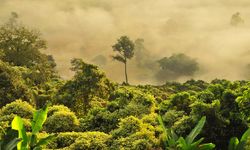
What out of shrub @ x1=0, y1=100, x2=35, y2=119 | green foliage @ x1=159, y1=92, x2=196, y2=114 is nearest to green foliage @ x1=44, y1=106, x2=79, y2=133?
shrub @ x1=0, y1=100, x2=35, y2=119

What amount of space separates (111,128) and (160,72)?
16822 cm

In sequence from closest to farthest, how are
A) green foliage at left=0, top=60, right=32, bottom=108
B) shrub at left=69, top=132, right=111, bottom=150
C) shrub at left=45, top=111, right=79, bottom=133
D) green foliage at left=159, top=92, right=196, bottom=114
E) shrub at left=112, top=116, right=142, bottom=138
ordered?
shrub at left=69, top=132, right=111, bottom=150, shrub at left=112, top=116, right=142, bottom=138, shrub at left=45, top=111, right=79, bottom=133, green foliage at left=159, top=92, right=196, bottom=114, green foliage at left=0, top=60, right=32, bottom=108

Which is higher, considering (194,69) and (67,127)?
(194,69)

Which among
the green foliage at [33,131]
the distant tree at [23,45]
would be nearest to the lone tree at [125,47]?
the distant tree at [23,45]

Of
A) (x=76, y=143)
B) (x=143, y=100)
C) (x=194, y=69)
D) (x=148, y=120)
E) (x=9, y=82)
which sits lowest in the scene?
(x=76, y=143)

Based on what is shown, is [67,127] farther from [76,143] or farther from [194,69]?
[194,69]

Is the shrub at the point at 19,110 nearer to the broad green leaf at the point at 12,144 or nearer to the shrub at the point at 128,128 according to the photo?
the shrub at the point at 128,128

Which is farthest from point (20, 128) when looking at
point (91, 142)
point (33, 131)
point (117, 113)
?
point (117, 113)

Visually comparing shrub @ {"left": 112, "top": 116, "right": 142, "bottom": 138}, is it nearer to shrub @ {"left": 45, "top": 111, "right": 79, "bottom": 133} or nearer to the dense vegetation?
the dense vegetation

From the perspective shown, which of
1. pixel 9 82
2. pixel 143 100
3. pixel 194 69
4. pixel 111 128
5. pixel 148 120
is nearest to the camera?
pixel 148 120

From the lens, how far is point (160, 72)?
7849 inches

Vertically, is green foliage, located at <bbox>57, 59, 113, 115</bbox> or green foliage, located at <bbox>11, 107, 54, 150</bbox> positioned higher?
green foliage, located at <bbox>57, 59, 113, 115</bbox>

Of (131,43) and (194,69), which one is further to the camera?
(194,69)

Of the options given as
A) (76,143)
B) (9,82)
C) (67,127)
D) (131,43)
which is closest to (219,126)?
(76,143)
